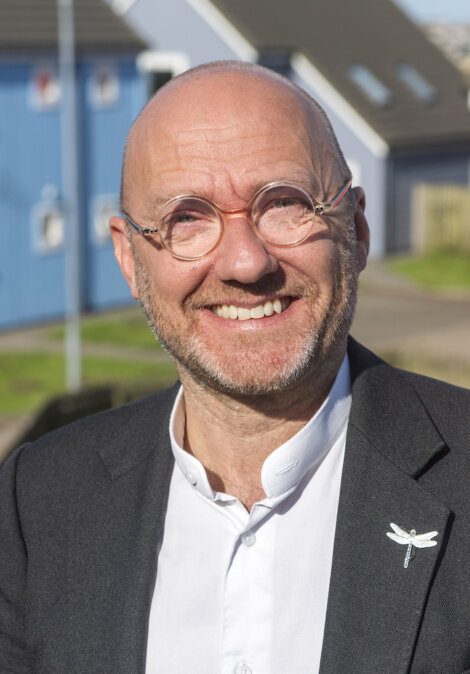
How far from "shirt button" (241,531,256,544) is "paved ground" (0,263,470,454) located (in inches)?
529

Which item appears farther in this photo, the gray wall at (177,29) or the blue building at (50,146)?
the gray wall at (177,29)

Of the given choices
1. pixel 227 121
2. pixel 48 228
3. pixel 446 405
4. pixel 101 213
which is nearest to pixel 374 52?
pixel 101 213

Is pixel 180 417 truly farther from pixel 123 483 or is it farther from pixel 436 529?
pixel 436 529

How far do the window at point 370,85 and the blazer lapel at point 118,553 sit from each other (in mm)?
29099

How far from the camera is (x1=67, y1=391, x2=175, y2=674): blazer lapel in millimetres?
3156

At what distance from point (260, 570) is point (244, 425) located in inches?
13.7

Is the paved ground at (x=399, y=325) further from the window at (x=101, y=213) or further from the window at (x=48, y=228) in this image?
the window at (x=101, y=213)

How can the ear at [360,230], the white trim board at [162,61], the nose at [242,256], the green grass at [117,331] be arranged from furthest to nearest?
the white trim board at [162,61], the green grass at [117,331], the ear at [360,230], the nose at [242,256]

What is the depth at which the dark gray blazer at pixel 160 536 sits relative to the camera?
2.92 metres

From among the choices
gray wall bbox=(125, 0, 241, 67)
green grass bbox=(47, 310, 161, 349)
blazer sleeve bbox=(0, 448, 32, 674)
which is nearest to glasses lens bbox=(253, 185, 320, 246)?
blazer sleeve bbox=(0, 448, 32, 674)

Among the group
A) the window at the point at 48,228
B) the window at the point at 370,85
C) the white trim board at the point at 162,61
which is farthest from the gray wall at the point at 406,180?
the window at the point at 48,228

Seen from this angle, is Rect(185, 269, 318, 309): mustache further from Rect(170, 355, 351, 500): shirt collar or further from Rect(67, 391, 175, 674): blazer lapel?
Rect(67, 391, 175, 674): blazer lapel

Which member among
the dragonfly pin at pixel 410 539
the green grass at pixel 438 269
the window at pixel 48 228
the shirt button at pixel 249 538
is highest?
the dragonfly pin at pixel 410 539

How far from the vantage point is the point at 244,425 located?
3.15 meters
